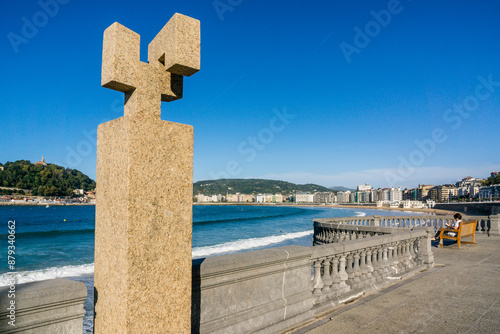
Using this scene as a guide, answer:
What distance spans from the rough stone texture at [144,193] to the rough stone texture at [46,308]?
0.16 meters

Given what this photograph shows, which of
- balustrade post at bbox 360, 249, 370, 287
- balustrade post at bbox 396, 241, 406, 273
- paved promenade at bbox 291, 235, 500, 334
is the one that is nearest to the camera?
paved promenade at bbox 291, 235, 500, 334

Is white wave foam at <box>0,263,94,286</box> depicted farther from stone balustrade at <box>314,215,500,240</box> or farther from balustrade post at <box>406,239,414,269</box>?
balustrade post at <box>406,239,414,269</box>

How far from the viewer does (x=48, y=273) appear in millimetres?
15609

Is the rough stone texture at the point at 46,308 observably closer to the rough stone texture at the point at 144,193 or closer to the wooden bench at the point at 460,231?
the rough stone texture at the point at 144,193

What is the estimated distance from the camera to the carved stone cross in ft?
6.01

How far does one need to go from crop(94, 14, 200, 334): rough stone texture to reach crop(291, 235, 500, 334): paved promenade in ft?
7.21

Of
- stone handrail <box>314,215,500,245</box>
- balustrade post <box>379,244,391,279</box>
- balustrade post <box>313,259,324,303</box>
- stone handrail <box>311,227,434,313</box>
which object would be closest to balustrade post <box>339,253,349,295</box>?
stone handrail <box>311,227,434,313</box>

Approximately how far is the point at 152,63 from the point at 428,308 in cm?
467

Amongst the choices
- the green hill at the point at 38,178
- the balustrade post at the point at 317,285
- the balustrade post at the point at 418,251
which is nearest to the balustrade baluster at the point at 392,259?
the balustrade post at the point at 418,251

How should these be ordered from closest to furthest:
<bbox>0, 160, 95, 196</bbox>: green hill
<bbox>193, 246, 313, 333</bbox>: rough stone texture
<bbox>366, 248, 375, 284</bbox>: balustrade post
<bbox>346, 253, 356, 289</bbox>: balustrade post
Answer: <bbox>193, 246, 313, 333</bbox>: rough stone texture
<bbox>346, 253, 356, 289</bbox>: balustrade post
<bbox>366, 248, 375, 284</bbox>: balustrade post
<bbox>0, 160, 95, 196</bbox>: green hill

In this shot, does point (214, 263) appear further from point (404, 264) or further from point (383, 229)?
point (383, 229)

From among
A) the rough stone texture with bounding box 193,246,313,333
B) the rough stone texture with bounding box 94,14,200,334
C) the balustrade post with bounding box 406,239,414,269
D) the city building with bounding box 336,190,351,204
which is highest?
the rough stone texture with bounding box 94,14,200,334

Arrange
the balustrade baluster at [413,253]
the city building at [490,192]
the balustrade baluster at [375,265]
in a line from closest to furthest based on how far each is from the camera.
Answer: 1. the balustrade baluster at [375,265]
2. the balustrade baluster at [413,253]
3. the city building at [490,192]

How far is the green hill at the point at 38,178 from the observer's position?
107 metres
